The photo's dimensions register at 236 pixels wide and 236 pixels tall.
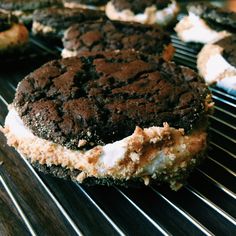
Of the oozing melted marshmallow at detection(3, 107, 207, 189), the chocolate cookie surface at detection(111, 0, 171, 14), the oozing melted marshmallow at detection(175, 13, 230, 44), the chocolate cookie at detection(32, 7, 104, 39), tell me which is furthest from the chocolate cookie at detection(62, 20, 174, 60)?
the oozing melted marshmallow at detection(3, 107, 207, 189)

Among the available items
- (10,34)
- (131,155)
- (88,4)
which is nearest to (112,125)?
(131,155)

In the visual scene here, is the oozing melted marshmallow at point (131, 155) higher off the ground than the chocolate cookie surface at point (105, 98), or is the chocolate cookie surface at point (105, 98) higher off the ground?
the chocolate cookie surface at point (105, 98)

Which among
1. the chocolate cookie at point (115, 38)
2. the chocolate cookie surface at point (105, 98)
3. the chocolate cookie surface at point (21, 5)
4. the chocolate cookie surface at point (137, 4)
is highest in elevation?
the chocolate cookie surface at point (105, 98)

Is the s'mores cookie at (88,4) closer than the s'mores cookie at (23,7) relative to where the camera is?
No

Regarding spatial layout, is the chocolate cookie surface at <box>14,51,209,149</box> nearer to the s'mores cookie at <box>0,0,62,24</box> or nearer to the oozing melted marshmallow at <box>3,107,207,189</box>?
the oozing melted marshmallow at <box>3,107,207,189</box>

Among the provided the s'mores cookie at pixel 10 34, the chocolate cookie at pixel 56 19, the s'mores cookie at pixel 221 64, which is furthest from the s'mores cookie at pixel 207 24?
the s'mores cookie at pixel 10 34

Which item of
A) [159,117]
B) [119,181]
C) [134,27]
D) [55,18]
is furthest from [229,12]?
[119,181]

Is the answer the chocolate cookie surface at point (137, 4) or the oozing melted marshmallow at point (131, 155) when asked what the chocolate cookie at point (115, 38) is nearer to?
the chocolate cookie surface at point (137, 4)
